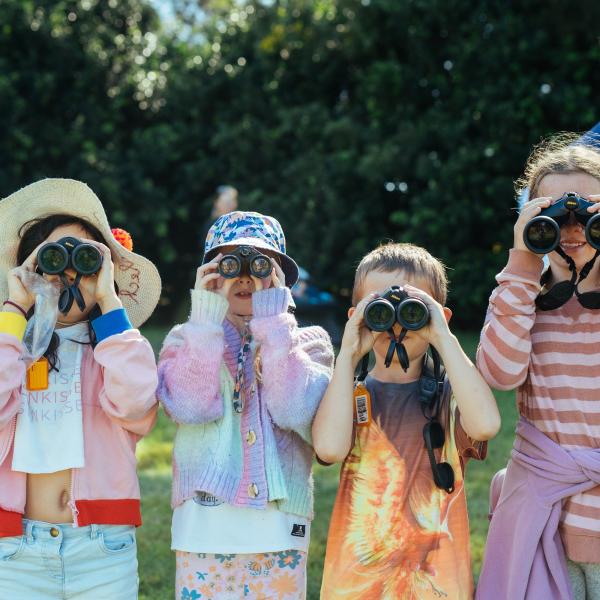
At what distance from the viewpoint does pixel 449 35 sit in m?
12.0

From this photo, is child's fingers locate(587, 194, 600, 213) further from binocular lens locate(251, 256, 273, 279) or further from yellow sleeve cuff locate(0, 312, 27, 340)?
yellow sleeve cuff locate(0, 312, 27, 340)

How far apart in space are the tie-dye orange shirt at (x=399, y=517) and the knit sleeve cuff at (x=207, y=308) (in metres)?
0.57

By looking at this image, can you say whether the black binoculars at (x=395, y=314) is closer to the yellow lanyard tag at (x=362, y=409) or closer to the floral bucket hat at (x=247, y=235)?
the yellow lanyard tag at (x=362, y=409)

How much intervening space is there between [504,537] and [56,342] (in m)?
1.51

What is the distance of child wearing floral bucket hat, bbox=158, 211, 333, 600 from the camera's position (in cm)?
270

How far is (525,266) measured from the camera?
2641mm

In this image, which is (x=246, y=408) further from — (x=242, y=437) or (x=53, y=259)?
(x=53, y=259)

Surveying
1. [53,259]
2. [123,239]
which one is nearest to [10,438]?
[53,259]

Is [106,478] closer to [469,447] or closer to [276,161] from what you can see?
[469,447]

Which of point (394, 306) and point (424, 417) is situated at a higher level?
point (394, 306)

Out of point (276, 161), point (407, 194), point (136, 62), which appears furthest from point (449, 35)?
point (136, 62)

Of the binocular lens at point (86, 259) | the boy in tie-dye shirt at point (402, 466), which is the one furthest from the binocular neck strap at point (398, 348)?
the binocular lens at point (86, 259)

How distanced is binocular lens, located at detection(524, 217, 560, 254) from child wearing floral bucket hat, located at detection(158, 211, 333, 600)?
2.57 ft

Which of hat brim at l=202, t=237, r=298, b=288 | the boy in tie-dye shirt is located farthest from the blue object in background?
the boy in tie-dye shirt
